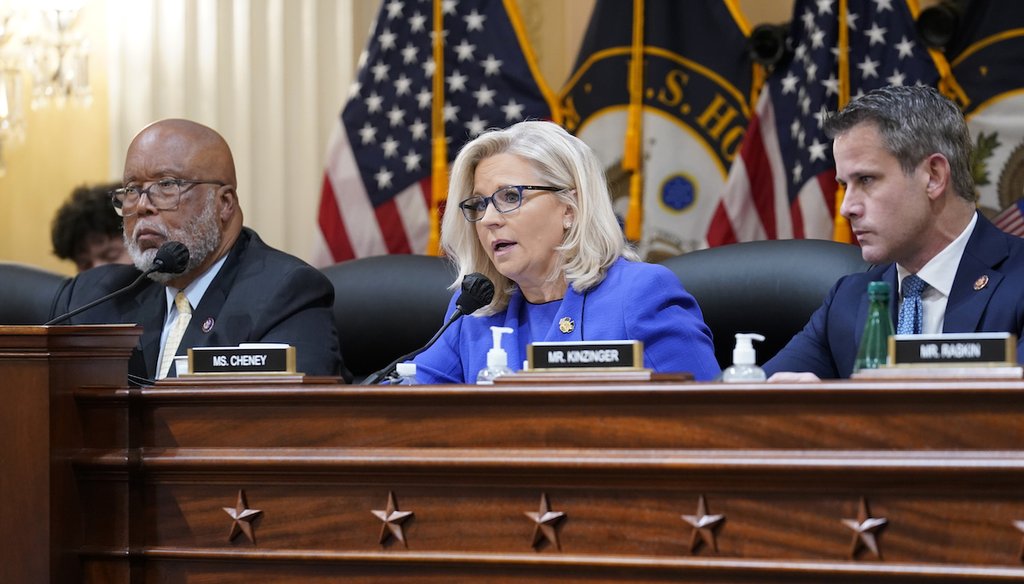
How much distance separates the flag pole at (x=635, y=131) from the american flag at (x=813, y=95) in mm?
342

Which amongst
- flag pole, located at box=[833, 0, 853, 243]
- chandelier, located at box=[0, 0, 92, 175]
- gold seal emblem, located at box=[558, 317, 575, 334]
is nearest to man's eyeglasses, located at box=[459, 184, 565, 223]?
gold seal emblem, located at box=[558, 317, 575, 334]

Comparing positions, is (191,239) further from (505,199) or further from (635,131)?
(635,131)

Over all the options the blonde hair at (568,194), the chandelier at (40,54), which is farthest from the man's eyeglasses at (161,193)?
the chandelier at (40,54)

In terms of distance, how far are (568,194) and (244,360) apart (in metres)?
0.91

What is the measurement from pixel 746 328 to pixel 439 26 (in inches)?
90.3

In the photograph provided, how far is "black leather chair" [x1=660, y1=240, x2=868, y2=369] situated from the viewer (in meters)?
3.20

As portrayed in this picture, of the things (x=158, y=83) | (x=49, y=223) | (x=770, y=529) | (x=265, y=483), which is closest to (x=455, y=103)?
(x=158, y=83)

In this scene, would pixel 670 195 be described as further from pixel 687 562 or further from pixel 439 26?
pixel 687 562

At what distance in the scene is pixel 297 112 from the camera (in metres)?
5.51

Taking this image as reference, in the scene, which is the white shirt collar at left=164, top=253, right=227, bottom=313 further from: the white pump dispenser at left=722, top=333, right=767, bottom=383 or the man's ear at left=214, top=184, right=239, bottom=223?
the white pump dispenser at left=722, top=333, right=767, bottom=383

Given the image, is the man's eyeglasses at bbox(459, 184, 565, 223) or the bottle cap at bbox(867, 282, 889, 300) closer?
the bottle cap at bbox(867, 282, 889, 300)

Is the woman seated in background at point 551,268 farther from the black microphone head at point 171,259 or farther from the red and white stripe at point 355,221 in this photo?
the red and white stripe at point 355,221

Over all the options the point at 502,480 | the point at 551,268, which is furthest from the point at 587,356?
the point at 551,268

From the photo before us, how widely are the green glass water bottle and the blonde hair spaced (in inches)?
33.1
